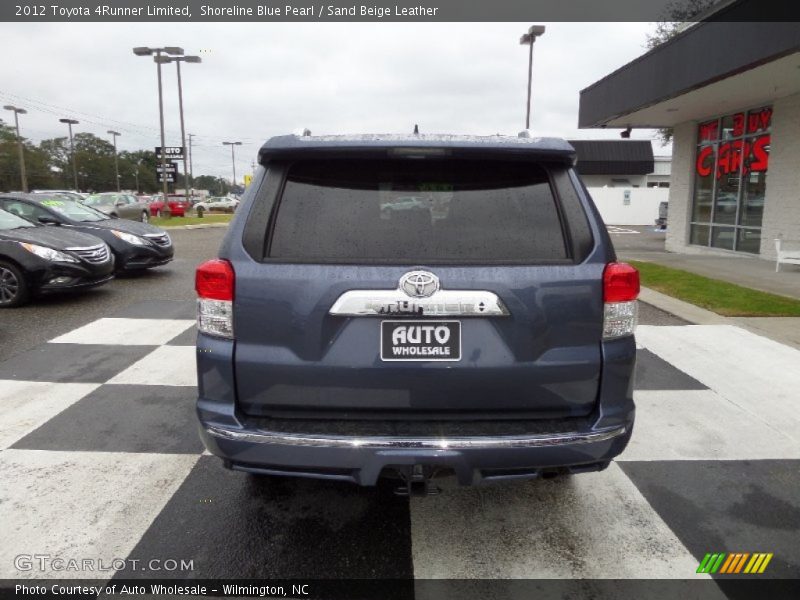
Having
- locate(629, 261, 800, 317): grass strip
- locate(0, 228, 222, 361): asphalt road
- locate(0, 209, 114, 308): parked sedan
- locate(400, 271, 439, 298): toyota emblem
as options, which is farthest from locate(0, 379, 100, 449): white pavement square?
locate(629, 261, 800, 317): grass strip

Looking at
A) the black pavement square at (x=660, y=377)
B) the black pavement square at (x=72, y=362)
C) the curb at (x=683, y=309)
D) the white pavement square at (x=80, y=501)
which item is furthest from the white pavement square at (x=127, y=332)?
the curb at (x=683, y=309)

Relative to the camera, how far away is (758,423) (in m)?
4.17

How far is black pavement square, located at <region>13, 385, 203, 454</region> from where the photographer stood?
3744mm

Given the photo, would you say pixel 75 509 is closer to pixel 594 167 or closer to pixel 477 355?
pixel 477 355

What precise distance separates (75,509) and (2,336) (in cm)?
455

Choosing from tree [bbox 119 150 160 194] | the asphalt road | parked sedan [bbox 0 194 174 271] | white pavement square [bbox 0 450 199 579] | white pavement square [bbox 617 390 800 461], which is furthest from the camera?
tree [bbox 119 150 160 194]

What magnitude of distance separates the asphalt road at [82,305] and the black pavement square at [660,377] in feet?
19.7

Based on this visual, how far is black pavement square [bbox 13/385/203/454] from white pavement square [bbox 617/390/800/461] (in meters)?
2.91

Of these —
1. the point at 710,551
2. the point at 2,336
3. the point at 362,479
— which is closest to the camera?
the point at 362,479

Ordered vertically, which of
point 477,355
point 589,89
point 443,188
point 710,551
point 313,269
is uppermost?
point 589,89

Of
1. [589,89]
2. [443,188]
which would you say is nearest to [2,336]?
[443,188]

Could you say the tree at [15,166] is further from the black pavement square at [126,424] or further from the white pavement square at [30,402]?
the black pavement square at [126,424]

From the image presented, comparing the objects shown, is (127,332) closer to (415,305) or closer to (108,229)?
(108,229)

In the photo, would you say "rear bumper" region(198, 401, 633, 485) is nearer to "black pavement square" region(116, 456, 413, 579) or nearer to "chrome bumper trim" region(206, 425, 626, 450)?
"chrome bumper trim" region(206, 425, 626, 450)
